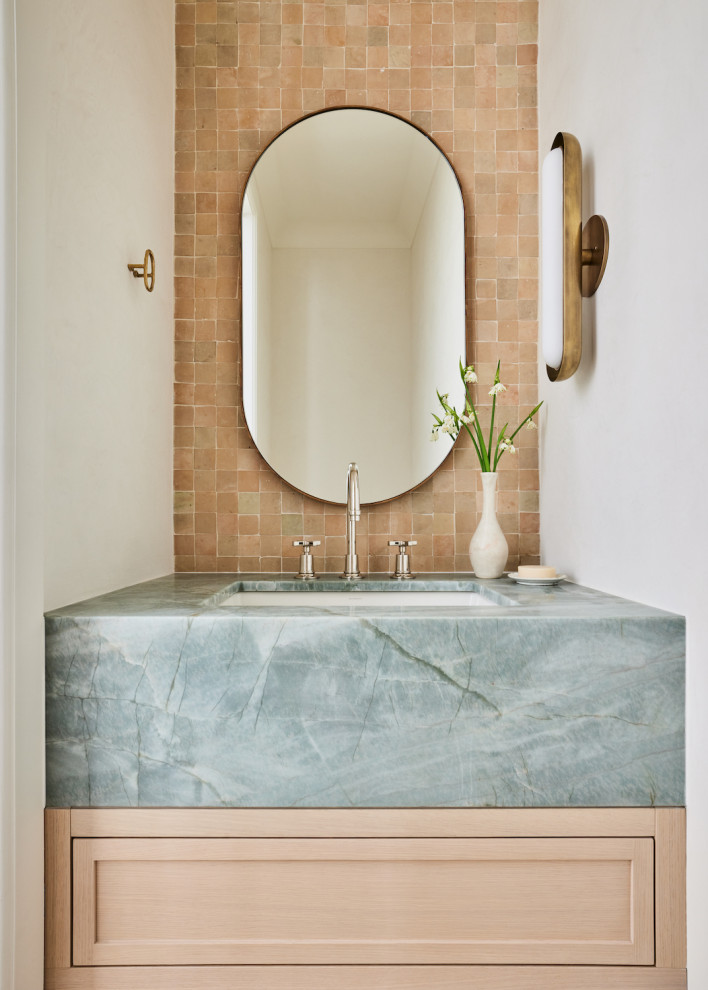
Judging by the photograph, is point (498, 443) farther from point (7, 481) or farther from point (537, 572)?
point (7, 481)

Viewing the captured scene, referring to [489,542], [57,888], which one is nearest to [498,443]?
[489,542]

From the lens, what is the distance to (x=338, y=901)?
3.71ft

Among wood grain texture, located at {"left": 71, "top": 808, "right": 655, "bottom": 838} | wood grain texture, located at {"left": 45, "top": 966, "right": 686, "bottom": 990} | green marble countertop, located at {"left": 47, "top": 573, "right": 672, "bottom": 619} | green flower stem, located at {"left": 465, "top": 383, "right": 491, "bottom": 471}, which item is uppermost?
green flower stem, located at {"left": 465, "top": 383, "right": 491, "bottom": 471}

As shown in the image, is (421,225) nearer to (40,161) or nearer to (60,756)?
(40,161)

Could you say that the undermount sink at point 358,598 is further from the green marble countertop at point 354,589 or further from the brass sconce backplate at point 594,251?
the brass sconce backplate at point 594,251

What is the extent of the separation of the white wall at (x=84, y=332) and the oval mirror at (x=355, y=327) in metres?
0.26

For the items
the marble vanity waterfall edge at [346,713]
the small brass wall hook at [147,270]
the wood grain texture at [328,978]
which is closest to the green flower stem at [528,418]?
the marble vanity waterfall edge at [346,713]

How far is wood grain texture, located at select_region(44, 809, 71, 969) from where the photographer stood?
3.71 feet

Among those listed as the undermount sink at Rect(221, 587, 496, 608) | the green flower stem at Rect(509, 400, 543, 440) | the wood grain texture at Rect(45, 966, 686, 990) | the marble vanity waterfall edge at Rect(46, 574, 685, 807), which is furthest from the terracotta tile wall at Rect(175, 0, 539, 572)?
the wood grain texture at Rect(45, 966, 686, 990)

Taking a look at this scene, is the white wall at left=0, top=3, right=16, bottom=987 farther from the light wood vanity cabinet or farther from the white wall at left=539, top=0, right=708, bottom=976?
the white wall at left=539, top=0, right=708, bottom=976

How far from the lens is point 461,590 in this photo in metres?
1.66

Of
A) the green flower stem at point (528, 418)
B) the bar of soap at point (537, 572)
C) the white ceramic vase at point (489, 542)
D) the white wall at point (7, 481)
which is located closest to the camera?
the white wall at point (7, 481)

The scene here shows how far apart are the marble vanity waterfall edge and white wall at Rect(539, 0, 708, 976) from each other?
120 millimetres

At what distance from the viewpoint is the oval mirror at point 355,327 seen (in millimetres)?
1845
